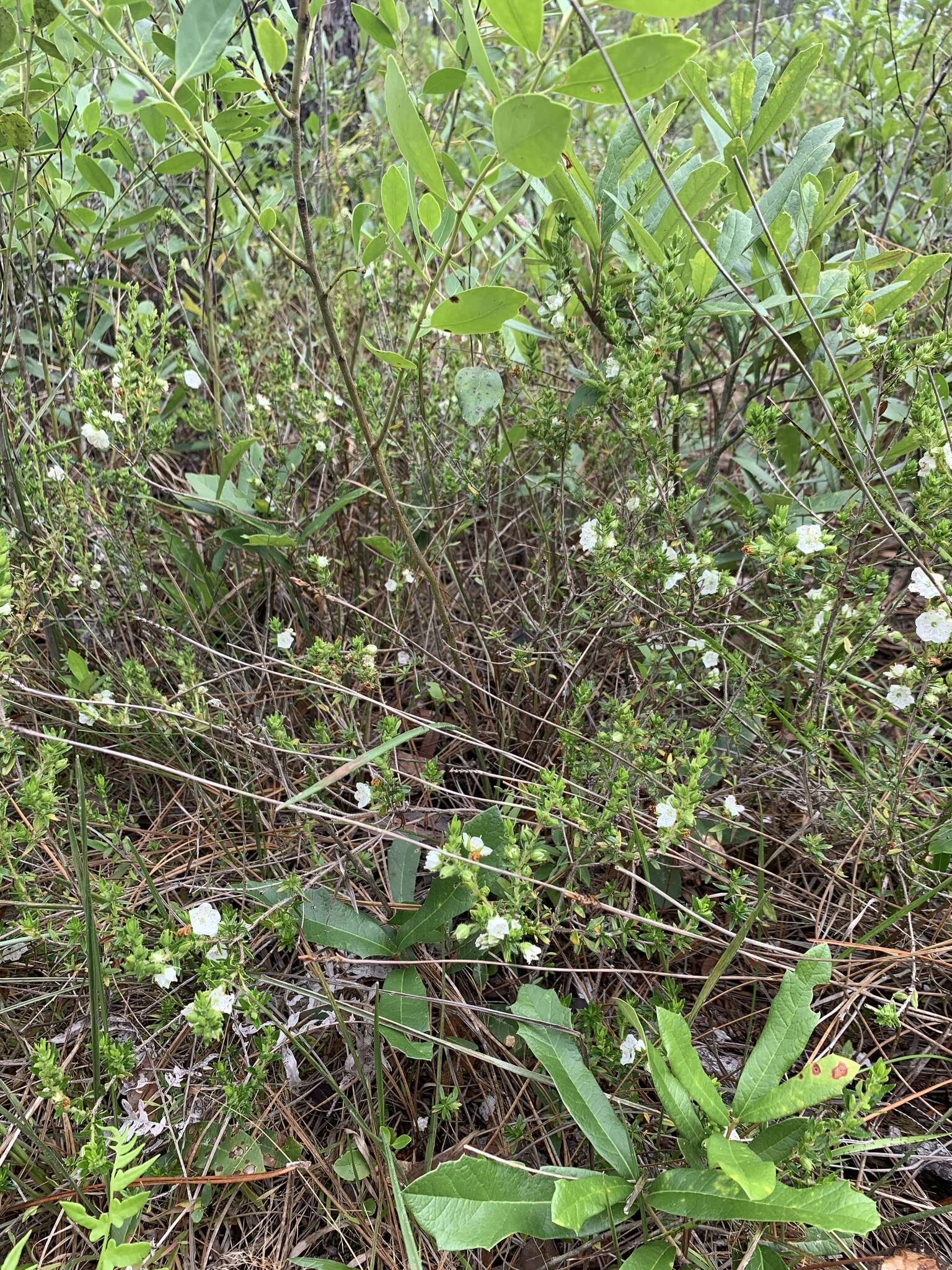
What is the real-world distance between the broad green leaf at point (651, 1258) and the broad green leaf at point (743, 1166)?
0.15m

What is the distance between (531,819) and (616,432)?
1.02 m

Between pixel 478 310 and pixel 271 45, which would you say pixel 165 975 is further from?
pixel 271 45

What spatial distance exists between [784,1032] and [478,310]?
1321 millimetres

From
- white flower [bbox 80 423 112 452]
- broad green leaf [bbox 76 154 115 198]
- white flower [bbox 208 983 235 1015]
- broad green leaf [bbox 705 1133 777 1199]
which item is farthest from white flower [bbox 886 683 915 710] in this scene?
broad green leaf [bbox 76 154 115 198]

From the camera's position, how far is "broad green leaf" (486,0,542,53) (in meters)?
1.06

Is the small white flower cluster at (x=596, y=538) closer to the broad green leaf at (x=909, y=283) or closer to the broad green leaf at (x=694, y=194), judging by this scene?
the broad green leaf at (x=694, y=194)

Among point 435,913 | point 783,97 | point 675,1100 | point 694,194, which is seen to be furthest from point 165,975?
point 783,97

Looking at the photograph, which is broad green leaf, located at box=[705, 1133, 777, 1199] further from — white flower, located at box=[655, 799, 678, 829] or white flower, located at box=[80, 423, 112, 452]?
white flower, located at box=[80, 423, 112, 452]

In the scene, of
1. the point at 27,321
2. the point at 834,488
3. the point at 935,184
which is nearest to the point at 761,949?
the point at 834,488

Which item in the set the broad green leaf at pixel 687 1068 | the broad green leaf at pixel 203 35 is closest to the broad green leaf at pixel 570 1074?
the broad green leaf at pixel 687 1068

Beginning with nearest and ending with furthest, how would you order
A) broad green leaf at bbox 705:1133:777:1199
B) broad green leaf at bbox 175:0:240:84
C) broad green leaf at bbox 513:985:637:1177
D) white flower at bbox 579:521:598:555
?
broad green leaf at bbox 705:1133:777:1199 < broad green leaf at bbox 175:0:240:84 < broad green leaf at bbox 513:985:637:1177 < white flower at bbox 579:521:598:555

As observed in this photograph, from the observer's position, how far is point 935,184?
101 inches

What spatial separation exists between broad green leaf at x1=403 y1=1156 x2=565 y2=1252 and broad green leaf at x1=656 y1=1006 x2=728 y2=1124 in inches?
11.3

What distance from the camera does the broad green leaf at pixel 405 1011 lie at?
1516 mm
